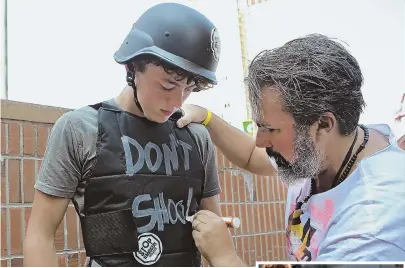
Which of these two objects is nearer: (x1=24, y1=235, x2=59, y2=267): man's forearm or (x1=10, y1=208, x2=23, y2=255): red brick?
(x1=24, y1=235, x2=59, y2=267): man's forearm

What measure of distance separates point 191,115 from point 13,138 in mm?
713

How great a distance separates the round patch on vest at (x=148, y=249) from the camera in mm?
1175

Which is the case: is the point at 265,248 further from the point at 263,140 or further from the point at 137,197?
the point at 137,197

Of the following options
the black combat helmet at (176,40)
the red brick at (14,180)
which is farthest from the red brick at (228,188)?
the black combat helmet at (176,40)

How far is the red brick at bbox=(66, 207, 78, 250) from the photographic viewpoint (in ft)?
6.07

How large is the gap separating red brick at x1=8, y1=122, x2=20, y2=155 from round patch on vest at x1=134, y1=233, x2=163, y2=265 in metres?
0.80

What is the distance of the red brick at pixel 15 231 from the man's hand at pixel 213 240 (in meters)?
0.78

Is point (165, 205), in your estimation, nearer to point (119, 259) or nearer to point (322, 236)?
point (119, 259)

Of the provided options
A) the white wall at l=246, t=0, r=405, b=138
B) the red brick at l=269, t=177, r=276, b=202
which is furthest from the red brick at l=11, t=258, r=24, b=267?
the white wall at l=246, t=0, r=405, b=138

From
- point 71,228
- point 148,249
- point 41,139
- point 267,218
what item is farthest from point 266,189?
point 148,249

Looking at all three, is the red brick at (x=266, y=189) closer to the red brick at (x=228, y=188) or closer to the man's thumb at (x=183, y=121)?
the red brick at (x=228, y=188)

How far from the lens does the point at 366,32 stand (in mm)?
3441

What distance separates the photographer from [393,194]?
1.16m

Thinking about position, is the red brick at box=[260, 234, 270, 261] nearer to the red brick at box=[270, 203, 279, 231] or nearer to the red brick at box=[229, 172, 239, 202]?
the red brick at box=[270, 203, 279, 231]
